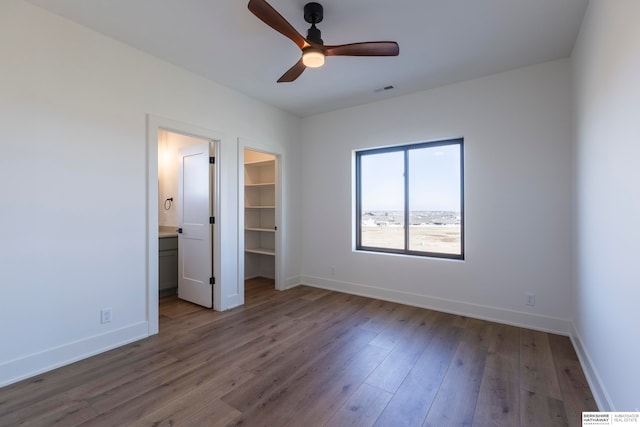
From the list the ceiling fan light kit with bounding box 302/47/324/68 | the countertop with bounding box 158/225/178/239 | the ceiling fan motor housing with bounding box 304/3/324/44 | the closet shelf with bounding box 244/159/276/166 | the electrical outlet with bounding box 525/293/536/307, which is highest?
the ceiling fan motor housing with bounding box 304/3/324/44

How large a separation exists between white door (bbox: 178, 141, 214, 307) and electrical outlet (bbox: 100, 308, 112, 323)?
1180mm

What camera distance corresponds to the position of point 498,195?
3.24 m


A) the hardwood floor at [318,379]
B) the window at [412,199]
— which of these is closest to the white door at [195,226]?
the hardwood floor at [318,379]

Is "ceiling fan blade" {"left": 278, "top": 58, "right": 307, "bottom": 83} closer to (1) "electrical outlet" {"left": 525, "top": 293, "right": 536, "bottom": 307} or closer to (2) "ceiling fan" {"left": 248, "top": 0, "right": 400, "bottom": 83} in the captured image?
(2) "ceiling fan" {"left": 248, "top": 0, "right": 400, "bottom": 83}

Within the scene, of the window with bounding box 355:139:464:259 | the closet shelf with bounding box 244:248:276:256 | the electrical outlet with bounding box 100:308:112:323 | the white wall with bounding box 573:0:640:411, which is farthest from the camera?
the closet shelf with bounding box 244:248:276:256

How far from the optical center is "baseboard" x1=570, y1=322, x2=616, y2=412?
5.76 ft

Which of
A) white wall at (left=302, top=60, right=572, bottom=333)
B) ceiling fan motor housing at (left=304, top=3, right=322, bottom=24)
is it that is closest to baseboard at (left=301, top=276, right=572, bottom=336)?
white wall at (left=302, top=60, right=572, bottom=333)

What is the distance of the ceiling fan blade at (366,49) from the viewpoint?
84.5 inches

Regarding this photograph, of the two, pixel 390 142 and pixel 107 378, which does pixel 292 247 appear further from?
pixel 107 378

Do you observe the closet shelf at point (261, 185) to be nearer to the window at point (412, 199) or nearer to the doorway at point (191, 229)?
the doorway at point (191, 229)

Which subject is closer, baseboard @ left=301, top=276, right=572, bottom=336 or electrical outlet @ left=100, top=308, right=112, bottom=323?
electrical outlet @ left=100, top=308, right=112, bottom=323

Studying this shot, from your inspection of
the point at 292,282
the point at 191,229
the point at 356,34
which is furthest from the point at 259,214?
the point at 356,34

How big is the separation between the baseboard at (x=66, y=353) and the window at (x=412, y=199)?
3069 millimetres

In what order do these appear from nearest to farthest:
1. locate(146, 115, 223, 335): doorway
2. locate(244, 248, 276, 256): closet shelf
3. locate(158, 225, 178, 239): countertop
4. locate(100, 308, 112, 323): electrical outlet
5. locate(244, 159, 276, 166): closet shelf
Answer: locate(100, 308, 112, 323): electrical outlet → locate(146, 115, 223, 335): doorway → locate(158, 225, 178, 239): countertop → locate(244, 248, 276, 256): closet shelf → locate(244, 159, 276, 166): closet shelf
